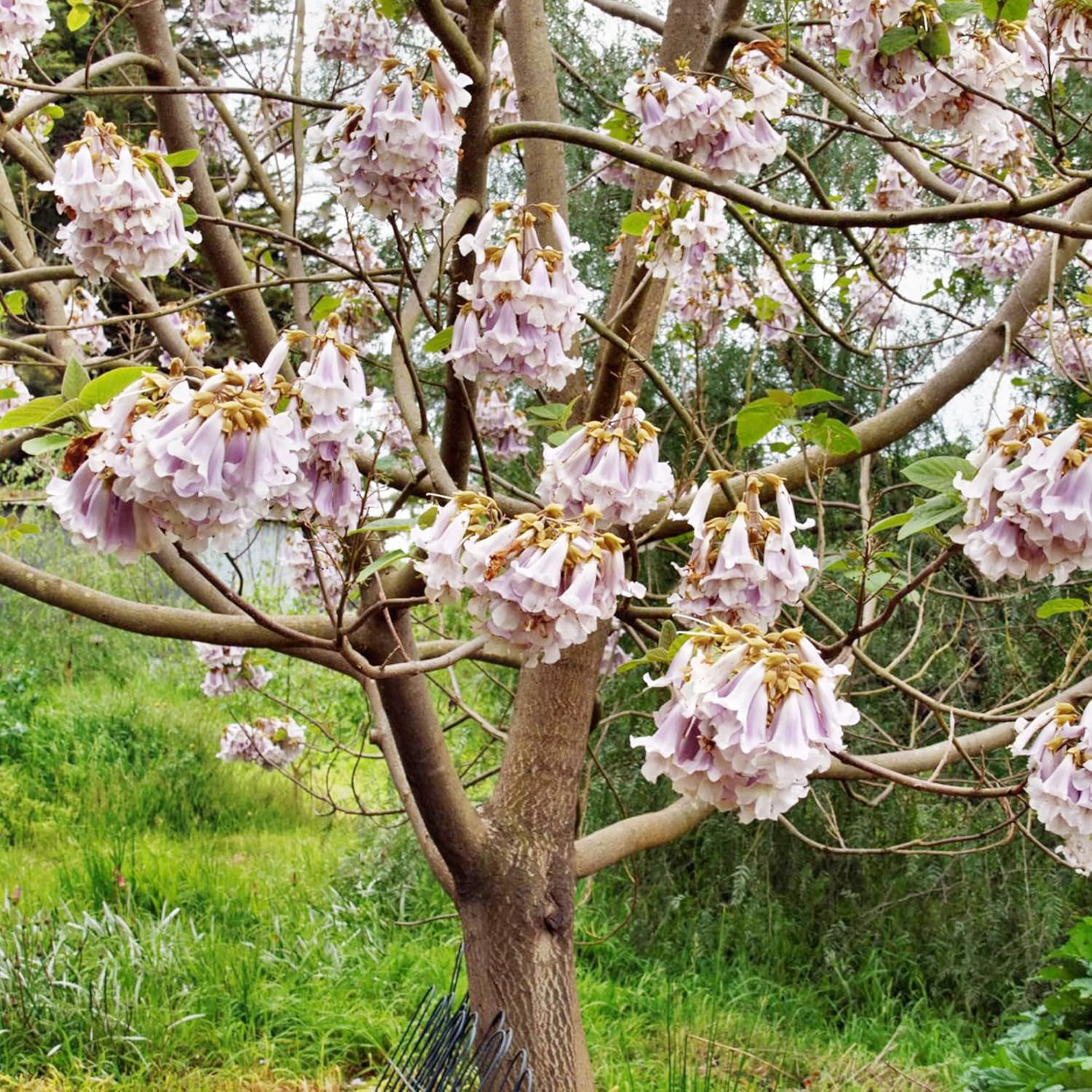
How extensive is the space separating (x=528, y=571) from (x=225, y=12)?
2781mm

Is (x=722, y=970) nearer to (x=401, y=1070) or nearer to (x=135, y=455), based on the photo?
(x=401, y=1070)

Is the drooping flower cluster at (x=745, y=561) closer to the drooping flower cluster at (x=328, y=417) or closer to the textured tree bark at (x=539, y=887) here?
the drooping flower cluster at (x=328, y=417)

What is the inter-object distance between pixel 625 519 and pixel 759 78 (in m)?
0.82

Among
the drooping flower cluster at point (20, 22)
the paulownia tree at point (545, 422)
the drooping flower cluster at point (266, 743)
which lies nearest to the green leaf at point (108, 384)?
the paulownia tree at point (545, 422)

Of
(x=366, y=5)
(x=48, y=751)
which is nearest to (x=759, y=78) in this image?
(x=366, y=5)

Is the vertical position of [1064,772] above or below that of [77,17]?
below

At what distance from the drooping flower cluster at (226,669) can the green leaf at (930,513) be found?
284cm

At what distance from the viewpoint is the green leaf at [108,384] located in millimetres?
972

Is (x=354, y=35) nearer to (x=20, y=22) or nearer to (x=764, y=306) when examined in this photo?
(x=20, y=22)

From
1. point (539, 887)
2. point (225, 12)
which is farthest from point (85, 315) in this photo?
point (539, 887)

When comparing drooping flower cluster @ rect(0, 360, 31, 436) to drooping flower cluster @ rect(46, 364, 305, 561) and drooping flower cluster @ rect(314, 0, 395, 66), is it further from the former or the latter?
drooping flower cluster @ rect(46, 364, 305, 561)

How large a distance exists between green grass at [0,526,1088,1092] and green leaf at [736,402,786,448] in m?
2.04

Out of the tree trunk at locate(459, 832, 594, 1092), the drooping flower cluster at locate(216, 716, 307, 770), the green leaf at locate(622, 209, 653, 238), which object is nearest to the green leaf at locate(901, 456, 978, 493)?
the green leaf at locate(622, 209, 653, 238)

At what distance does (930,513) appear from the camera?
4.28 feet
